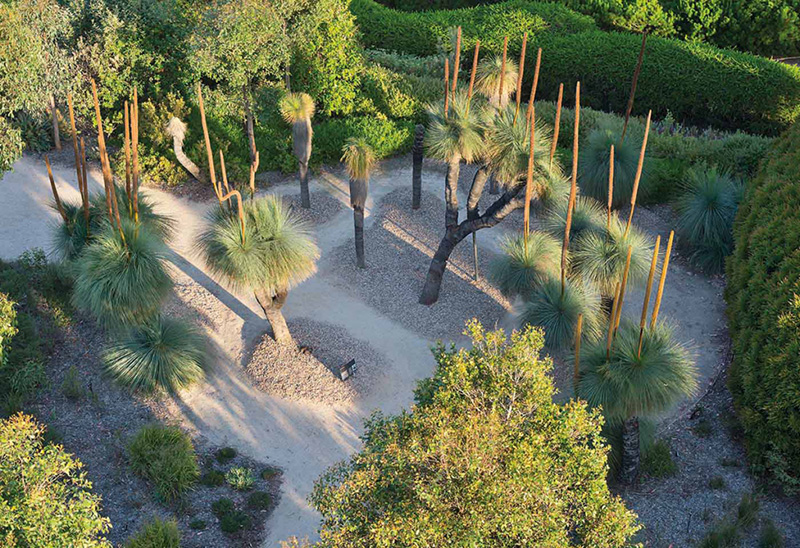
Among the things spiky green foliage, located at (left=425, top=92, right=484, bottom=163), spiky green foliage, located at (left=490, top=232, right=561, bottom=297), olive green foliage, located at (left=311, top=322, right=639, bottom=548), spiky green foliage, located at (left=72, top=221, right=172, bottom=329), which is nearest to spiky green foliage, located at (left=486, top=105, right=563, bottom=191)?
spiky green foliage, located at (left=425, top=92, right=484, bottom=163)

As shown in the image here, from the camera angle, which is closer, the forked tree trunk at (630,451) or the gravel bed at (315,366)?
the forked tree trunk at (630,451)

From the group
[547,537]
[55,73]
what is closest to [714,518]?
[547,537]

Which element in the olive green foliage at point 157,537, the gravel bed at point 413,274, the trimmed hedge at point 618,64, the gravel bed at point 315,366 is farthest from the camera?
the trimmed hedge at point 618,64

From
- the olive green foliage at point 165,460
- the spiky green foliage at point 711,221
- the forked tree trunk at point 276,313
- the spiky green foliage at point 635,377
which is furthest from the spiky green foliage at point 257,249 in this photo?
the spiky green foliage at point 711,221

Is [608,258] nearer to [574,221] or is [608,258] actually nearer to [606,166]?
[574,221]

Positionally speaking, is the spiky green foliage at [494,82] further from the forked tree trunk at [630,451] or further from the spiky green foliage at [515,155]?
the forked tree trunk at [630,451]

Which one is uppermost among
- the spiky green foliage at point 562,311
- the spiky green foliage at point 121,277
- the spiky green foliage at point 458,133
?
the spiky green foliage at point 458,133

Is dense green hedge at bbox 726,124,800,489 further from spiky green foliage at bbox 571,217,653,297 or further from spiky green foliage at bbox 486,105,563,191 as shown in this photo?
spiky green foliage at bbox 486,105,563,191
